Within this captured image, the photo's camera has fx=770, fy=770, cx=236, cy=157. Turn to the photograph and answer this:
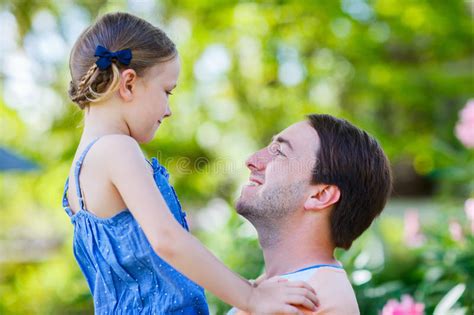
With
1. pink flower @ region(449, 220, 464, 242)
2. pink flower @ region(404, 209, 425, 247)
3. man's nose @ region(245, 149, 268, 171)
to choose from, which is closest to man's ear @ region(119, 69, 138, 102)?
man's nose @ region(245, 149, 268, 171)

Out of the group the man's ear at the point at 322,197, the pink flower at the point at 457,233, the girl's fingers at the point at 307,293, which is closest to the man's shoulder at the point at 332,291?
the girl's fingers at the point at 307,293

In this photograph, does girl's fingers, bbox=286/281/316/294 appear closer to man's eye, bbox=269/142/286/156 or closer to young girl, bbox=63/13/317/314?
young girl, bbox=63/13/317/314

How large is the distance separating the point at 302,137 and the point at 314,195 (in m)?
0.18

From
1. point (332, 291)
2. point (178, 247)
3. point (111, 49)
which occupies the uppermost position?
point (111, 49)

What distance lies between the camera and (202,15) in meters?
9.26

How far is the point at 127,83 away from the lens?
2.14m

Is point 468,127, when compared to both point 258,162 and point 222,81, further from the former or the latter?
point 222,81

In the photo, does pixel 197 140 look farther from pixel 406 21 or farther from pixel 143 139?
pixel 143 139

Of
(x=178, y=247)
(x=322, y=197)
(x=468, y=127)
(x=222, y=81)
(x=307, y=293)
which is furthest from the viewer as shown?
(x=222, y=81)

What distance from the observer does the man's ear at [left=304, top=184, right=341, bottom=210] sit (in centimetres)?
227

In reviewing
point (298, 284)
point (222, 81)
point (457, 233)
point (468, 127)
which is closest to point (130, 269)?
point (298, 284)

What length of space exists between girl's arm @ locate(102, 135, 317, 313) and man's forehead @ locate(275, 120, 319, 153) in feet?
1.46

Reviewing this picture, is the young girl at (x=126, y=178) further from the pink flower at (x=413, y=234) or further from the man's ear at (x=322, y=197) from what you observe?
the pink flower at (x=413, y=234)

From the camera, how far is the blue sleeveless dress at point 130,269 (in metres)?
2.13
